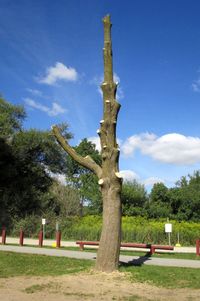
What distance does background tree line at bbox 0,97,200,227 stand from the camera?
4175 cm

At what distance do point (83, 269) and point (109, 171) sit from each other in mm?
2904

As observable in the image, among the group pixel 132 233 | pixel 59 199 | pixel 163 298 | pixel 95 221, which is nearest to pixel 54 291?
pixel 163 298

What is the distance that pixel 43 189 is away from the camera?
45219 millimetres

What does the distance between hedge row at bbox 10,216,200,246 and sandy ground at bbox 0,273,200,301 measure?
19125mm

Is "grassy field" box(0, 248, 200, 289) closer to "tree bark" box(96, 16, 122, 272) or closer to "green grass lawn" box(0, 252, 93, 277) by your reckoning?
"green grass lawn" box(0, 252, 93, 277)

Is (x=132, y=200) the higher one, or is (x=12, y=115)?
(x=12, y=115)

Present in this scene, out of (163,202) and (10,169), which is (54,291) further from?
(163,202)

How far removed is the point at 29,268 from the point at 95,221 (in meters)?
24.4

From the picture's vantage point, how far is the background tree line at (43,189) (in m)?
41.8

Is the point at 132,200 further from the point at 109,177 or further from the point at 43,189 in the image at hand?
the point at 109,177

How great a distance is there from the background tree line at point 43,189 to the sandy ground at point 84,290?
26.6 metres

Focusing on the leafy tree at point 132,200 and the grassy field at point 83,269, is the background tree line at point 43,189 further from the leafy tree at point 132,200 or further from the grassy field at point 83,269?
the grassy field at point 83,269

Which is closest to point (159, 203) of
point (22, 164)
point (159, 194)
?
point (159, 194)

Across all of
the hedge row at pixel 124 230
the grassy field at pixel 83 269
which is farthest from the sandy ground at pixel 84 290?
the hedge row at pixel 124 230
